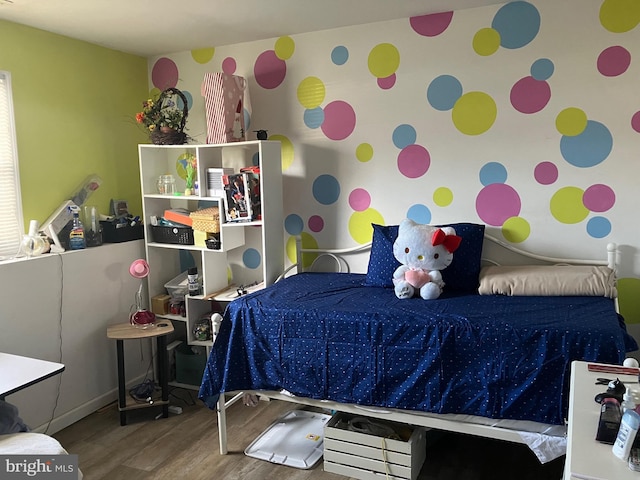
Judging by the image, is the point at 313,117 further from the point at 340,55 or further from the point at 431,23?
the point at 431,23

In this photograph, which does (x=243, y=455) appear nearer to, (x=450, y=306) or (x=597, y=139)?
(x=450, y=306)

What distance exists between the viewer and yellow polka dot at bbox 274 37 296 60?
3369 mm

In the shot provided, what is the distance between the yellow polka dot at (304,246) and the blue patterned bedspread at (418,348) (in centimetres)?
64

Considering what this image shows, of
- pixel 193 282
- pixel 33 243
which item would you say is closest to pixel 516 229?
pixel 193 282

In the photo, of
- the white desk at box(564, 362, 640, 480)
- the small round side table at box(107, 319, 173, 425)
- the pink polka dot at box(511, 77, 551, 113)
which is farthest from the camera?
the small round side table at box(107, 319, 173, 425)

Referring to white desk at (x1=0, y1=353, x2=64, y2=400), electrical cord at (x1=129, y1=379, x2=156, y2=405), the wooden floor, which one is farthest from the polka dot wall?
white desk at (x1=0, y1=353, x2=64, y2=400)

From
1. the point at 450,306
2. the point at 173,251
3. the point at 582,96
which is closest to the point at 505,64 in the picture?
the point at 582,96

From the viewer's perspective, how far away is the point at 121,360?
3225 mm

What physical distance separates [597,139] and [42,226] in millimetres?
3165

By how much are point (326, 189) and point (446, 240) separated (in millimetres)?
945

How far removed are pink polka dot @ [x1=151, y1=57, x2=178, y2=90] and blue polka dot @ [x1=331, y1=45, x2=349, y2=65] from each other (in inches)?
48.0

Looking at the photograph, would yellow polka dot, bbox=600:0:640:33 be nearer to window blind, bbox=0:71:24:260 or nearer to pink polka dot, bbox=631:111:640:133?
pink polka dot, bbox=631:111:640:133

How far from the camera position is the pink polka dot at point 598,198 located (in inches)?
109

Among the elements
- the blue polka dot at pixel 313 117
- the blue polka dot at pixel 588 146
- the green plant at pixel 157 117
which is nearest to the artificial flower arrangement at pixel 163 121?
the green plant at pixel 157 117
